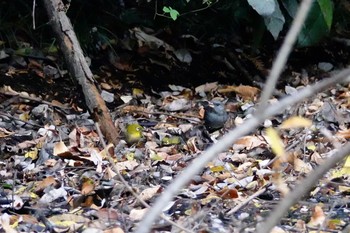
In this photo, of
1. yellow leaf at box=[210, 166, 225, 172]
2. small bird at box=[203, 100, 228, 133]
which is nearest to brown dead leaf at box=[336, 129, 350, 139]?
small bird at box=[203, 100, 228, 133]

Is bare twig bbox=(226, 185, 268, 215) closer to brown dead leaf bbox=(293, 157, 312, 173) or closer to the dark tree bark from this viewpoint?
brown dead leaf bbox=(293, 157, 312, 173)

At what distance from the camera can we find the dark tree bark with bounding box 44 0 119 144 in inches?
124

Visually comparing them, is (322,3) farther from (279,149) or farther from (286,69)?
A: (279,149)

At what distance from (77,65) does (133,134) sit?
41 cm

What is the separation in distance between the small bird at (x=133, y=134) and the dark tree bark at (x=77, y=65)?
9 centimetres

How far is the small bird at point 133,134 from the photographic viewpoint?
127 inches

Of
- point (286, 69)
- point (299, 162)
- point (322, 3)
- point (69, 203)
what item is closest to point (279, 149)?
point (69, 203)

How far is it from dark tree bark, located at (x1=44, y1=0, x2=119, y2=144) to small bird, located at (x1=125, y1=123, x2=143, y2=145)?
0.09 metres

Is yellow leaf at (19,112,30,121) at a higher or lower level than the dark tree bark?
lower

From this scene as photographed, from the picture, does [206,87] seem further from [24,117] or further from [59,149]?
[59,149]

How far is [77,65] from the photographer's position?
10.3ft

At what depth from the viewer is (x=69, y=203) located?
2.43m

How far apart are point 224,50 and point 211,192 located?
239 cm

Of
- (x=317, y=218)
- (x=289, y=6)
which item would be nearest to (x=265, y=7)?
(x=289, y=6)
